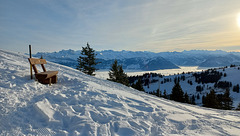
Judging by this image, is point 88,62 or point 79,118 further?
point 88,62

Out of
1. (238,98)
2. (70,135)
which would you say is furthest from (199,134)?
(238,98)

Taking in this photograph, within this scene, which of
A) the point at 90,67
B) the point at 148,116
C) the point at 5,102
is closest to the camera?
the point at 5,102

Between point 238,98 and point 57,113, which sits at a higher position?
point 57,113

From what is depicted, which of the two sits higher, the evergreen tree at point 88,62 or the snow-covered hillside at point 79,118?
the evergreen tree at point 88,62

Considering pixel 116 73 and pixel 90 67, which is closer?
pixel 90 67

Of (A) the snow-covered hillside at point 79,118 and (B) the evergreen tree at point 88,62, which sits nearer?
(A) the snow-covered hillside at point 79,118

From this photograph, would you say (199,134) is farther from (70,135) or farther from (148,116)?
(70,135)

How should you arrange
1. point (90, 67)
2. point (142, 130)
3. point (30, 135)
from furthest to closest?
point (90, 67) → point (142, 130) → point (30, 135)

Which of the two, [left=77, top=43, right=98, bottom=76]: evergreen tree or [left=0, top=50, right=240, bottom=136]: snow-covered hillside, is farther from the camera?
[left=77, top=43, right=98, bottom=76]: evergreen tree

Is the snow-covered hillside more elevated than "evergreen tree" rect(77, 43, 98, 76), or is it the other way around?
"evergreen tree" rect(77, 43, 98, 76)

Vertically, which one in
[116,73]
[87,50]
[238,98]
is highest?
[87,50]

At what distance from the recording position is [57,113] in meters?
4.48

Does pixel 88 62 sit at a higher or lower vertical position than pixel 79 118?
higher

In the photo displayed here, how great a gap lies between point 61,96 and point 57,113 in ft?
5.08
